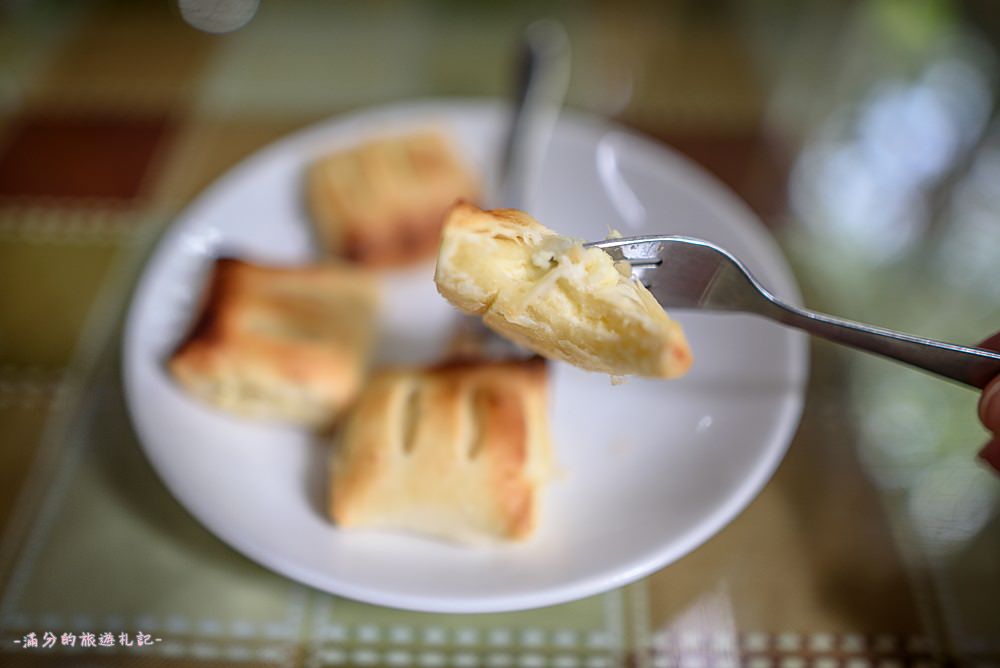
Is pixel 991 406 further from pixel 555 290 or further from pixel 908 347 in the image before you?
pixel 555 290

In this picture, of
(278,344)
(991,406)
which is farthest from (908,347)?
(278,344)

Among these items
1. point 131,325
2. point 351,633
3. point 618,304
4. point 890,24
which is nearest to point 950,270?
point 890,24

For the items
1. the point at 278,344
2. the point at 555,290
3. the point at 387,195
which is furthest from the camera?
the point at 387,195

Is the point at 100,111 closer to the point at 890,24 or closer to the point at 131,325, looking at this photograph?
the point at 131,325

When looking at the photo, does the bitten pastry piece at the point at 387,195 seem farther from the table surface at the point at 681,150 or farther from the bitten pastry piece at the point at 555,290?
the bitten pastry piece at the point at 555,290

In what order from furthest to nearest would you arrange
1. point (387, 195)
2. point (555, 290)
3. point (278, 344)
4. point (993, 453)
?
point (387, 195) < point (278, 344) < point (993, 453) < point (555, 290)

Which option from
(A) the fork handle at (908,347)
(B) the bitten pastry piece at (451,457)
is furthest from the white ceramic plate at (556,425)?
(A) the fork handle at (908,347)

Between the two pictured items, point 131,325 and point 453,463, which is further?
point 131,325
